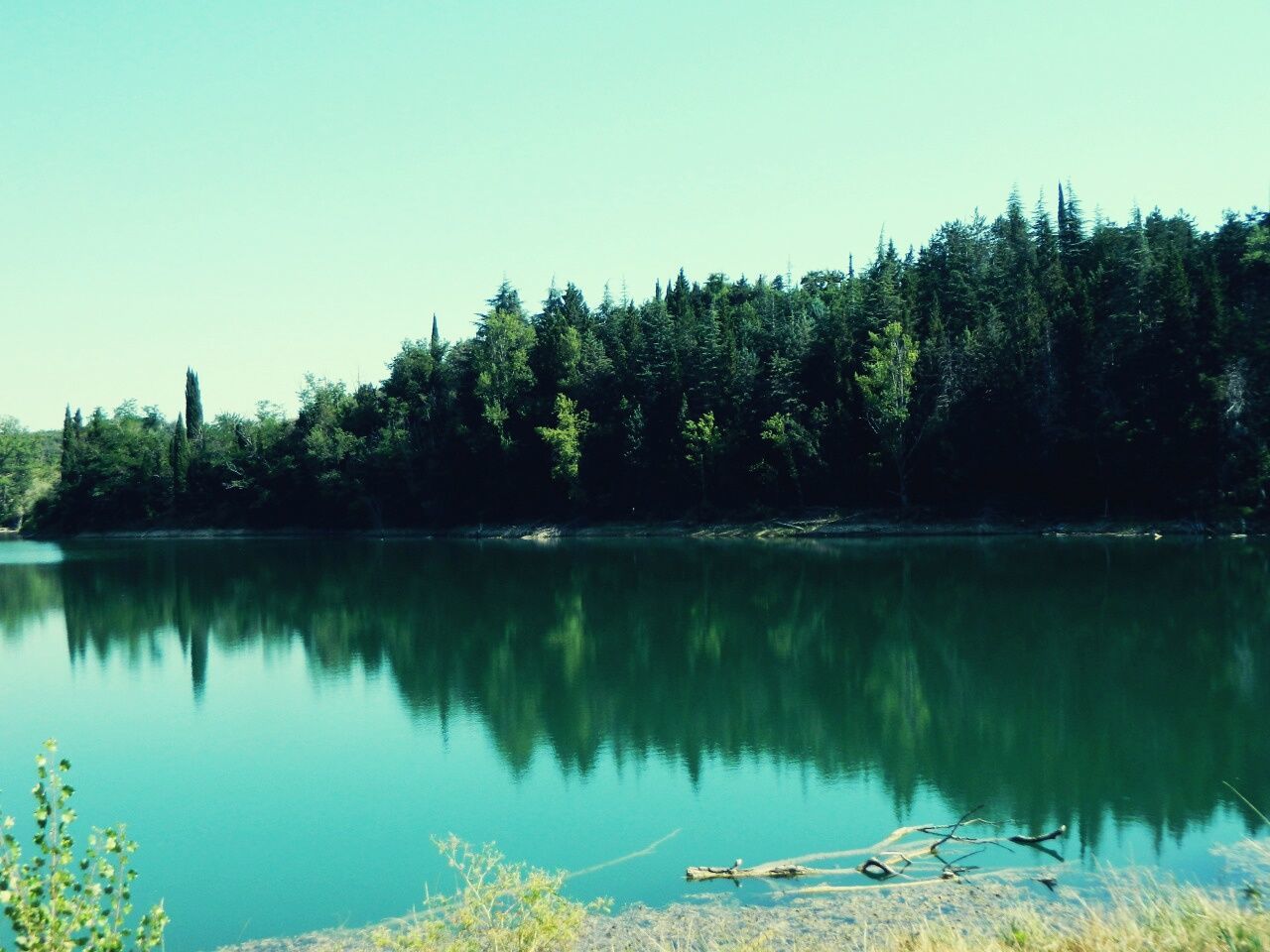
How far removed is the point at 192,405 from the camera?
93.1 meters

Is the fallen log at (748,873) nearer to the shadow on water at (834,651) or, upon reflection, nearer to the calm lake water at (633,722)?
the calm lake water at (633,722)

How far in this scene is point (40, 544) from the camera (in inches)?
3332

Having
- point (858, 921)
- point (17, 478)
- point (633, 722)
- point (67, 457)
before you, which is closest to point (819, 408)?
point (633, 722)

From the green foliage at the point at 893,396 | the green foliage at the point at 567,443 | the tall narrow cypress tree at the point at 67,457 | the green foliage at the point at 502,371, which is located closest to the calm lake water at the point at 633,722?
the green foliage at the point at 893,396

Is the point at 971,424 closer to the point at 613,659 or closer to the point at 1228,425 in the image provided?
the point at 1228,425

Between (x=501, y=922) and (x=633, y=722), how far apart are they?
9.82 meters

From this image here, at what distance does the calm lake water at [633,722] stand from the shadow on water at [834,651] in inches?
4.5

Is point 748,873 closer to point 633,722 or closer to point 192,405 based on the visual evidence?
point 633,722

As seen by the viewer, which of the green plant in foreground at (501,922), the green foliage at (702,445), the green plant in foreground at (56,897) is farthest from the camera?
the green foliage at (702,445)

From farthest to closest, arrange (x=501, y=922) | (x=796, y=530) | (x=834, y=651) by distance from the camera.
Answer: (x=796, y=530) < (x=834, y=651) < (x=501, y=922)

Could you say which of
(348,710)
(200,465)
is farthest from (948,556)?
(200,465)

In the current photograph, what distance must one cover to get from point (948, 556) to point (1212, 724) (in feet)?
92.0

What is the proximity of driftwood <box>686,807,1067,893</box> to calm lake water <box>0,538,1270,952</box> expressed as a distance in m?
0.32

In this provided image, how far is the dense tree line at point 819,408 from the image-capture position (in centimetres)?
5256
